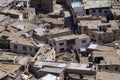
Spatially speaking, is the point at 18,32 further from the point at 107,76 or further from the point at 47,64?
the point at 107,76

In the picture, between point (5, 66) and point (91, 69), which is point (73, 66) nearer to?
point (91, 69)

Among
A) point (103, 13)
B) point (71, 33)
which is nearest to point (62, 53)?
point (71, 33)

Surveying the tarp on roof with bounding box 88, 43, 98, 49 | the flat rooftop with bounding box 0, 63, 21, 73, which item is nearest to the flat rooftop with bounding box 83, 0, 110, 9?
the tarp on roof with bounding box 88, 43, 98, 49

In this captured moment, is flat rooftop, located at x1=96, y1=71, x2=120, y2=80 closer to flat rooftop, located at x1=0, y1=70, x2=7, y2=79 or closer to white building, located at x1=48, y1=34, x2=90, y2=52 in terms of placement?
flat rooftop, located at x1=0, y1=70, x2=7, y2=79

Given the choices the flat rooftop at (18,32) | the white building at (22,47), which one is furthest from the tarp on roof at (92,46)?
the flat rooftop at (18,32)

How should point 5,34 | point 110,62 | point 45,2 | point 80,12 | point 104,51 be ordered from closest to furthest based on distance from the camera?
point 110,62 → point 104,51 → point 5,34 → point 80,12 → point 45,2

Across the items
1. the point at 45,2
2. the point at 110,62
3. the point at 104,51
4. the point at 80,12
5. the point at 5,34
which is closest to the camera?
the point at 110,62

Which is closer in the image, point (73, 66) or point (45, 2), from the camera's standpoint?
point (73, 66)

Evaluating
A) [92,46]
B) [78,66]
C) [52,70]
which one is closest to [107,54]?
[92,46]
